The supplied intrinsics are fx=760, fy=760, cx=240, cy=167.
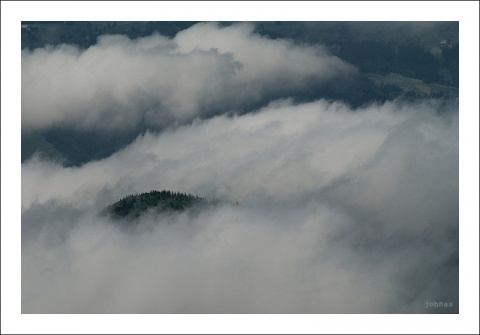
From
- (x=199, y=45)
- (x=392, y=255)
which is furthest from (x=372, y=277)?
(x=199, y=45)

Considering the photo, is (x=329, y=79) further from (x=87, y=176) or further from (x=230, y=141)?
(x=87, y=176)

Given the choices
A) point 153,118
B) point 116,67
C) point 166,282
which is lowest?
point 166,282

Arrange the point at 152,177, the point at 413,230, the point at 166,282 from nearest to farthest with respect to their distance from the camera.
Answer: the point at 166,282
the point at 413,230
the point at 152,177

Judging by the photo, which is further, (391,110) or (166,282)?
(391,110)

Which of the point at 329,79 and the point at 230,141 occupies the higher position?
the point at 329,79

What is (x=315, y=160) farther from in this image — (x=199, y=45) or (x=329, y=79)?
(x=199, y=45)

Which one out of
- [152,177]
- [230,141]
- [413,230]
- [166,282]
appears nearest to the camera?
[166,282]

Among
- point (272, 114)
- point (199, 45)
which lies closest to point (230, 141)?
point (272, 114)
